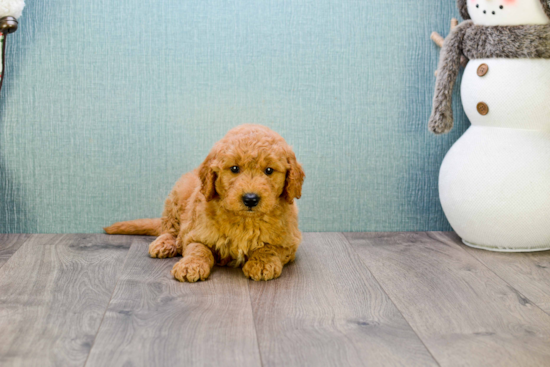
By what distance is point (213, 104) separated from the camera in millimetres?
2750

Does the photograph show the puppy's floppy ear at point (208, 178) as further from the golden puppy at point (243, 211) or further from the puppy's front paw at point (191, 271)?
the puppy's front paw at point (191, 271)

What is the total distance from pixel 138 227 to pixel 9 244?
0.56 m

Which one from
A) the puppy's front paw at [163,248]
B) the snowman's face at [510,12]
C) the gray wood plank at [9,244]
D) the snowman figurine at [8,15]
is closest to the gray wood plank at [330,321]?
the puppy's front paw at [163,248]

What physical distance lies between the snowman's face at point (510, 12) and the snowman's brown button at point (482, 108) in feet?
1.12

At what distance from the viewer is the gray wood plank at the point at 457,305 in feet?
5.13

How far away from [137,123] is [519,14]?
1.74m

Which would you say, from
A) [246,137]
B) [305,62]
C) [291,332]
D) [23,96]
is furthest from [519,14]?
[23,96]

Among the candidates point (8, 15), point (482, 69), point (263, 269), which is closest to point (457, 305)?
point (263, 269)

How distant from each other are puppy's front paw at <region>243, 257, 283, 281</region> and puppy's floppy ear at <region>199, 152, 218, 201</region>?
0.97 feet

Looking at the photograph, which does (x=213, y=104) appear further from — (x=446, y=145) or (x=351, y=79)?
(x=446, y=145)

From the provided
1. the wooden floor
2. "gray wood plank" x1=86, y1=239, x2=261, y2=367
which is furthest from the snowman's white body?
"gray wood plank" x1=86, y1=239, x2=261, y2=367

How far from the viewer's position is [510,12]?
7.72 ft

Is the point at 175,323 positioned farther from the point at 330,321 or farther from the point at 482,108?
the point at 482,108

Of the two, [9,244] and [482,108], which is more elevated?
[482,108]
